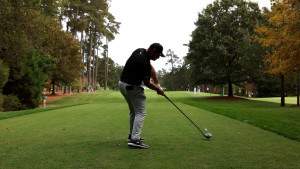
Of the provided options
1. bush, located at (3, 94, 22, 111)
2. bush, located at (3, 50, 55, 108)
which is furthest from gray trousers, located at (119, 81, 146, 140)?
bush, located at (3, 50, 55, 108)

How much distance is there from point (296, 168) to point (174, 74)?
304ft

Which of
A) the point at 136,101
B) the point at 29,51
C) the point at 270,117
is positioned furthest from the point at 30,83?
the point at 136,101

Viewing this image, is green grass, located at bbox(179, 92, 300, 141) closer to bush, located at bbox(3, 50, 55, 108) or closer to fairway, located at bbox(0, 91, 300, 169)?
fairway, located at bbox(0, 91, 300, 169)

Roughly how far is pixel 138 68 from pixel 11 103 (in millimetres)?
18146

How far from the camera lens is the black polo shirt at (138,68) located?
4680 mm

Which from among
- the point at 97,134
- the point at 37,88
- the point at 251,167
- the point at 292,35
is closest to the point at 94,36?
the point at 37,88

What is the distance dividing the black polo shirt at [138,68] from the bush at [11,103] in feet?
58.3

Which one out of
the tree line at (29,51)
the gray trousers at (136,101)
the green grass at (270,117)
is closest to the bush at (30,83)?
the tree line at (29,51)

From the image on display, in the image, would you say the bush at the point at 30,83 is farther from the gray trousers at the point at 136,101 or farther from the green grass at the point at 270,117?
the gray trousers at the point at 136,101

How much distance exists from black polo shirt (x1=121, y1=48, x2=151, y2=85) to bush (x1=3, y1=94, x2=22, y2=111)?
1776cm

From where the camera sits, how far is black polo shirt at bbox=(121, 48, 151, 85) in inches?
184

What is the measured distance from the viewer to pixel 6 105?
63.2ft

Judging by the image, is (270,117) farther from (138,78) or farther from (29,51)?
(29,51)

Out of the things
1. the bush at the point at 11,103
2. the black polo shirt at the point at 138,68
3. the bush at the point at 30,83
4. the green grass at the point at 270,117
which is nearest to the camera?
the black polo shirt at the point at 138,68
